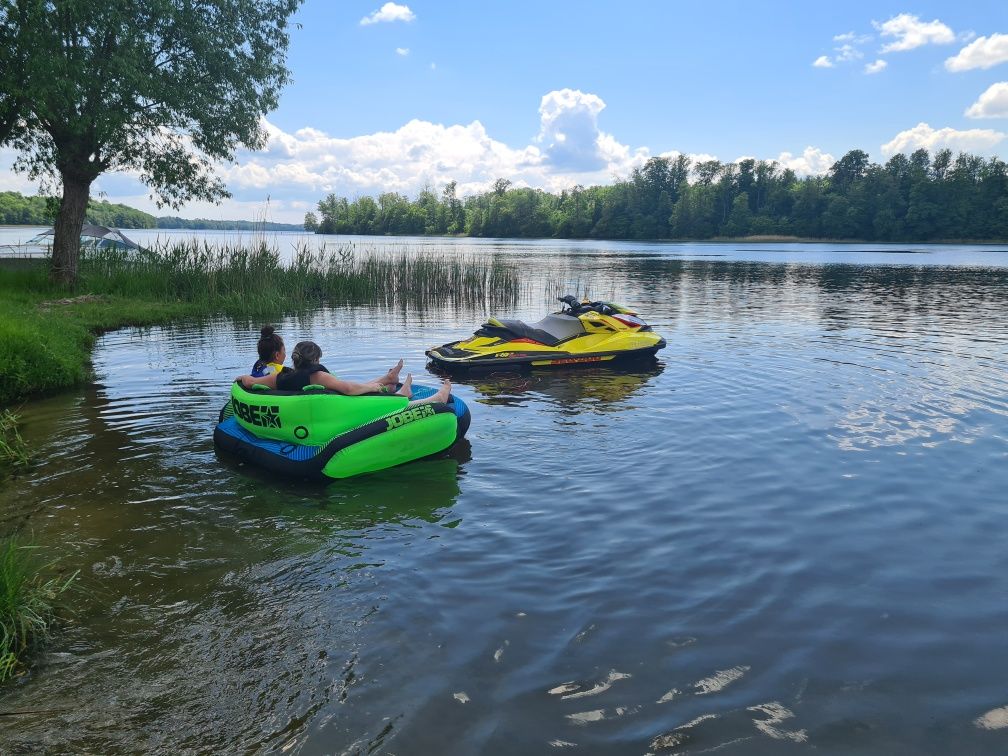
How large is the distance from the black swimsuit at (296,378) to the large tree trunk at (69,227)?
51.6 feet

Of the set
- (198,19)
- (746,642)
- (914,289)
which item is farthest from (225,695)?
(914,289)

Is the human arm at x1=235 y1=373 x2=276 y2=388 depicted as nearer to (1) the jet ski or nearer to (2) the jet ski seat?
(1) the jet ski

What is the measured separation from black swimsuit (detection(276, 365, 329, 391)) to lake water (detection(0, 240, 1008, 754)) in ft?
3.43

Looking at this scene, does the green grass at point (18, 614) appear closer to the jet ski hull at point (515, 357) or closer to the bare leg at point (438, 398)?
the bare leg at point (438, 398)

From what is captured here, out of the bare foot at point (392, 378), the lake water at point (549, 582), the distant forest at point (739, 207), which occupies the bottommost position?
the lake water at point (549, 582)

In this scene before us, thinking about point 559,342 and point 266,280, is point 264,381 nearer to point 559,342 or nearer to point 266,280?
point 559,342

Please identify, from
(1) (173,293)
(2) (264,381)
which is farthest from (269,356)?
(1) (173,293)

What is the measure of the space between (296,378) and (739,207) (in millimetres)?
130341

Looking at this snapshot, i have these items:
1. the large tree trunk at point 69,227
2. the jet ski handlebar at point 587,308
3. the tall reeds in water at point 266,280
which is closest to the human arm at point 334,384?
the jet ski handlebar at point 587,308

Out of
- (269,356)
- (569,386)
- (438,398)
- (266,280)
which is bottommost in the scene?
(569,386)

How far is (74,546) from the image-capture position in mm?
5707

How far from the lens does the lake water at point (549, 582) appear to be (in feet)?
12.1

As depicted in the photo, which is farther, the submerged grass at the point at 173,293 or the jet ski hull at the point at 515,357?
the jet ski hull at the point at 515,357

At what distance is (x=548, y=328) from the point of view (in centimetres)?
1371
